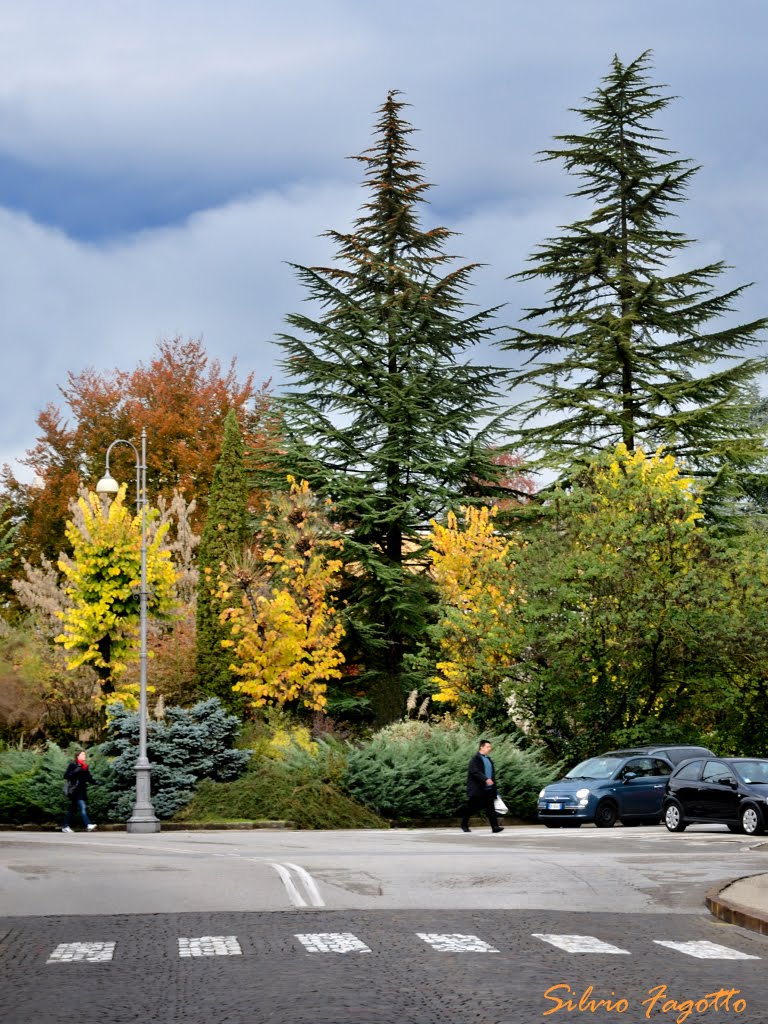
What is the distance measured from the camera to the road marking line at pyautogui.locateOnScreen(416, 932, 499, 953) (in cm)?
1059

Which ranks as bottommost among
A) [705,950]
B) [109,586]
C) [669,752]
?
[705,950]

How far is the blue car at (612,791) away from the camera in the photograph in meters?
29.4

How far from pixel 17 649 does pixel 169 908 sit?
30.6 meters

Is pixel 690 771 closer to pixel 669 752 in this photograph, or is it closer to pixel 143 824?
pixel 669 752

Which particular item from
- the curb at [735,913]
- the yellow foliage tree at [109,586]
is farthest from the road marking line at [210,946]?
the yellow foliage tree at [109,586]

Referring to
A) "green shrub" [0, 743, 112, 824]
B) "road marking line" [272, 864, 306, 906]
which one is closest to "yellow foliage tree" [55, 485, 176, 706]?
"green shrub" [0, 743, 112, 824]

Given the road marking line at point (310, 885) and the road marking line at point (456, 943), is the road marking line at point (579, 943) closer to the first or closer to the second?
the road marking line at point (456, 943)

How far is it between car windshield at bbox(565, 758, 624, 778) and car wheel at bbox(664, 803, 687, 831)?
8.87 ft

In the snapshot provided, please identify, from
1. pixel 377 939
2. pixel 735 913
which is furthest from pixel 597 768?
pixel 377 939

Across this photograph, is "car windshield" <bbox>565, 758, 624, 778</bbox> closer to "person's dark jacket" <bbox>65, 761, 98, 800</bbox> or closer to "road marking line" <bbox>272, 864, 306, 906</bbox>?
"person's dark jacket" <bbox>65, 761, 98, 800</bbox>

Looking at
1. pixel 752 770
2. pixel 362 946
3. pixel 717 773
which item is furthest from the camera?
pixel 717 773

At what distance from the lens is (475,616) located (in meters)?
38.7

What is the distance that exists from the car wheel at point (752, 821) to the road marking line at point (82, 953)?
1716 cm

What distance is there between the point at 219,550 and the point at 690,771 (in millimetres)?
18904
